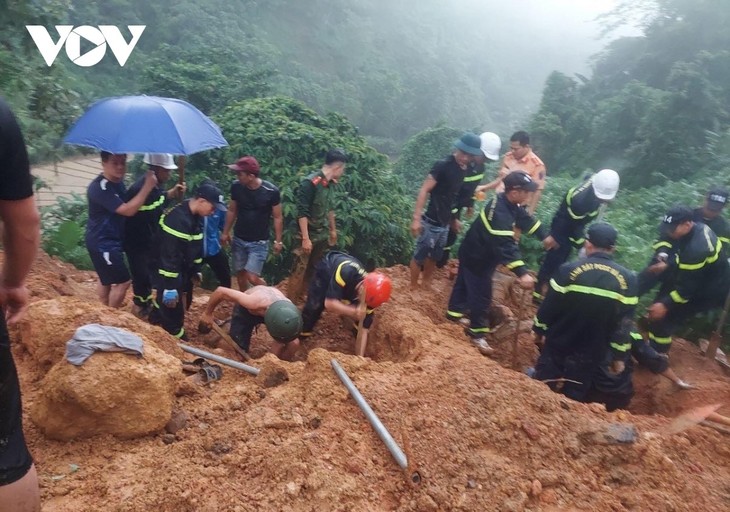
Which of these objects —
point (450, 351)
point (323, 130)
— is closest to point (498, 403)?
point (450, 351)

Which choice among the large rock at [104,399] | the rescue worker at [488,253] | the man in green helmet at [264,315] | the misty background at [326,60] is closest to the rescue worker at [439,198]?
the rescue worker at [488,253]

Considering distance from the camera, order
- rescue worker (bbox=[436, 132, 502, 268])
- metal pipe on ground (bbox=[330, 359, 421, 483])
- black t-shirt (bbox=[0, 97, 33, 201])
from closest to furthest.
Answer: black t-shirt (bbox=[0, 97, 33, 201]) → metal pipe on ground (bbox=[330, 359, 421, 483]) → rescue worker (bbox=[436, 132, 502, 268])

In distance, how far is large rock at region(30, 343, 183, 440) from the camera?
2.85 m

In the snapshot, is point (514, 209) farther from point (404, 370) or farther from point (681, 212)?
point (404, 370)

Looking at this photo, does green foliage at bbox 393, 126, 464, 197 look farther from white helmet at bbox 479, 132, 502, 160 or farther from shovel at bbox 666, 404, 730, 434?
shovel at bbox 666, 404, 730, 434

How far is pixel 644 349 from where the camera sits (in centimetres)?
504

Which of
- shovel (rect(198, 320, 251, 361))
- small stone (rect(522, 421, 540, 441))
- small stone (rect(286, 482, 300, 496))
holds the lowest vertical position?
shovel (rect(198, 320, 251, 361))

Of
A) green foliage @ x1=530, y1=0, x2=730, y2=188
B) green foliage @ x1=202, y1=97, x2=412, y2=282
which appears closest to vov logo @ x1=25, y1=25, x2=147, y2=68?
green foliage @ x1=202, y1=97, x2=412, y2=282

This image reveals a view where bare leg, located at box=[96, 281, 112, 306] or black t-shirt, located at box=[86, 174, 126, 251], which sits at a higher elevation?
black t-shirt, located at box=[86, 174, 126, 251]

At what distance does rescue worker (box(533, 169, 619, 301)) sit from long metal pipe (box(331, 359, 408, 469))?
11.4 ft

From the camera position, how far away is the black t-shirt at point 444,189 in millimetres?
5609

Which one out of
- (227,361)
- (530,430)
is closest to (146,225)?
(227,361)

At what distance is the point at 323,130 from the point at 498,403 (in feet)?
24.0

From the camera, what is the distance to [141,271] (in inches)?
203
